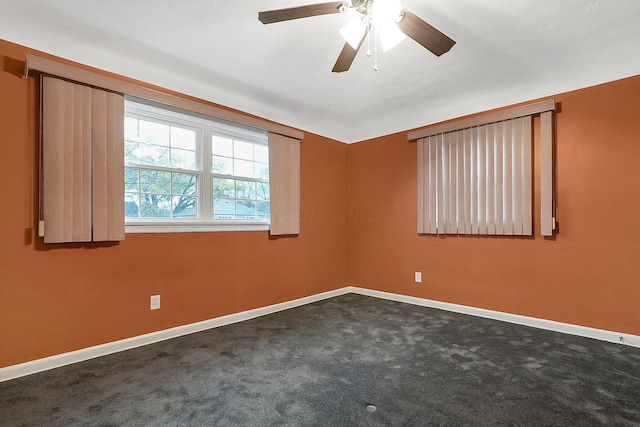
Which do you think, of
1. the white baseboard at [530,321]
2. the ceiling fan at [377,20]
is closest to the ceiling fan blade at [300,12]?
the ceiling fan at [377,20]

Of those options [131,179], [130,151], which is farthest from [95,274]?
[130,151]

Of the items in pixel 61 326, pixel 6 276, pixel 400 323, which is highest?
pixel 6 276

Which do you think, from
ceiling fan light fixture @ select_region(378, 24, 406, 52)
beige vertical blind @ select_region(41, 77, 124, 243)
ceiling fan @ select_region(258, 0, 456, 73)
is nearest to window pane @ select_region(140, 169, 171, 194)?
beige vertical blind @ select_region(41, 77, 124, 243)

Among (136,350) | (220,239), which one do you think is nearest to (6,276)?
(136,350)

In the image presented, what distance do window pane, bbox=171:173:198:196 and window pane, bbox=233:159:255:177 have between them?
0.49 m

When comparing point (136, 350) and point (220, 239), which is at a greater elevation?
point (220, 239)

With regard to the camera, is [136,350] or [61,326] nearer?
[61,326]

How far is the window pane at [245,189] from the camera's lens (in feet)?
11.8

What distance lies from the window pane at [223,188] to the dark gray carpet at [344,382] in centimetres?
143

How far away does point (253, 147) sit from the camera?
12.3ft

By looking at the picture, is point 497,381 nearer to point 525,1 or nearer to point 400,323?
point 400,323

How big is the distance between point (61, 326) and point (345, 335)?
2.29m

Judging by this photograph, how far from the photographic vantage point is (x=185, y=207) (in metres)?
3.14

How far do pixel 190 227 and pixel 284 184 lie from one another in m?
1.26
